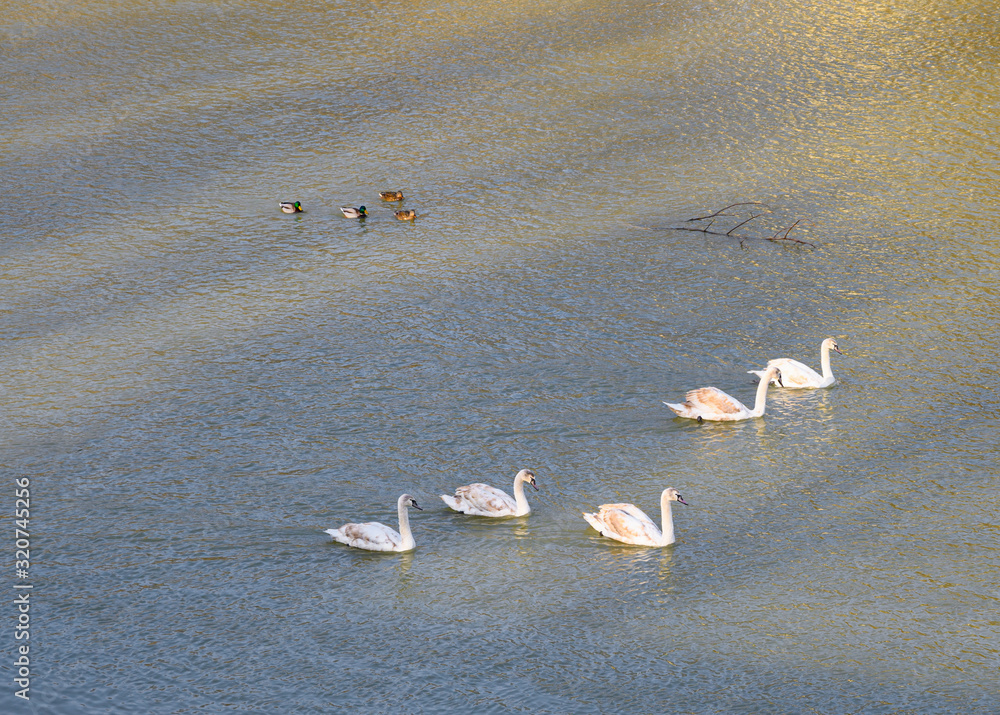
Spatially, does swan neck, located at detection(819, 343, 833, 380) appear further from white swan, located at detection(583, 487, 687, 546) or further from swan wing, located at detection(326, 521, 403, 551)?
swan wing, located at detection(326, 521, 403, 551)

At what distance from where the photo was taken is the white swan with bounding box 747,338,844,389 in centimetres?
960

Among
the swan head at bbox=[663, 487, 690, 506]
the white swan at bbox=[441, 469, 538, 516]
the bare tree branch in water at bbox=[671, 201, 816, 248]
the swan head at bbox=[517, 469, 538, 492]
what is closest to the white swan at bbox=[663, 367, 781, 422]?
the swan head at bbox=[663, 487, 690, 506]

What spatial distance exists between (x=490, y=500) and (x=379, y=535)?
82 centimetres

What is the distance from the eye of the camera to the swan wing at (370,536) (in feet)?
24.6

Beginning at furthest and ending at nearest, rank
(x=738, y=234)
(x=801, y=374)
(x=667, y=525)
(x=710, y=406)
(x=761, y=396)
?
(x=738, y=234) → (x=801, y=374) → (x=761, y=396) → (x=710, y=406) → (x=667, y=525)

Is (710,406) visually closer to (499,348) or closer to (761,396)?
(761,396)

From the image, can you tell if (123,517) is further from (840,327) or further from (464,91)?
(464,91)

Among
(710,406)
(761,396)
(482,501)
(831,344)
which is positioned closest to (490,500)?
(482,501)

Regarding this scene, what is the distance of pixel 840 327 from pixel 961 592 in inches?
151

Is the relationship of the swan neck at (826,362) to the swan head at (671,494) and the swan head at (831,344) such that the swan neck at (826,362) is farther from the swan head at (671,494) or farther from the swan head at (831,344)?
the swan head at (671,494)

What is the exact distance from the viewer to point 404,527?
7570 millimetres

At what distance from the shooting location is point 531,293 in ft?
36.7

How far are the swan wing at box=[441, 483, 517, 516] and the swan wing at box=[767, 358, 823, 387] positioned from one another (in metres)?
2.91

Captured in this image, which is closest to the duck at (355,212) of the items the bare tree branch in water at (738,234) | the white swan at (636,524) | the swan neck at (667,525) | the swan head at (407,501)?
the bare tree branch in water at (738,234)
